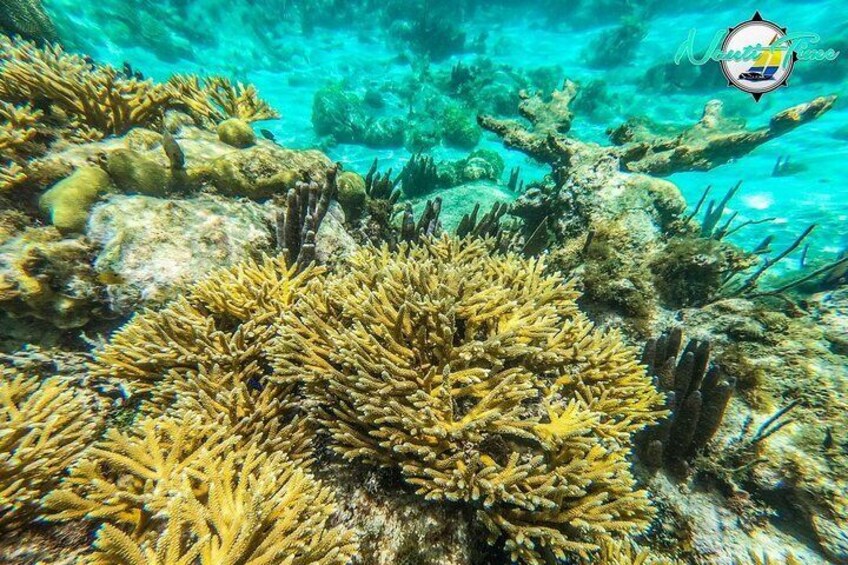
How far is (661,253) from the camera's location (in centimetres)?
429

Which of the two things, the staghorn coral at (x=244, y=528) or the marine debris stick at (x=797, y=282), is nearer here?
the staghorn coral at (x=244, y=528)

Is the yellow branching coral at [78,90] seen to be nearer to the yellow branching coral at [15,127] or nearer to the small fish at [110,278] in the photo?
the yellow branching coral at [15,127]

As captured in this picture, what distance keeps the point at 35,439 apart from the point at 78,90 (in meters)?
4.19

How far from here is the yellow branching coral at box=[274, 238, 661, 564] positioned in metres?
1.86

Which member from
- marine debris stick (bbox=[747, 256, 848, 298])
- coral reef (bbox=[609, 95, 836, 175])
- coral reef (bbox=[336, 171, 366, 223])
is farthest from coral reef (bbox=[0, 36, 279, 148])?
marine debris stick (bbox=[747, 256, 848, 298])

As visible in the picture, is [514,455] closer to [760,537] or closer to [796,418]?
[760,537]

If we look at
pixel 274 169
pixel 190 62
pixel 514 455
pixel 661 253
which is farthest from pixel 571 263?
pixel 190 62

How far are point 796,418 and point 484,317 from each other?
9.76ft

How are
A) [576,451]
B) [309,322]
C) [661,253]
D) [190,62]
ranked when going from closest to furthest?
1. [576,451]
2. [309,322]
3. [661,253]
4. [190,62]

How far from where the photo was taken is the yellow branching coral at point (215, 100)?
537 centimetres

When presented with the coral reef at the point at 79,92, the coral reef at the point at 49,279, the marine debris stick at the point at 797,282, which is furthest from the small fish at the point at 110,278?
the marine debris stick at the point at 797,282

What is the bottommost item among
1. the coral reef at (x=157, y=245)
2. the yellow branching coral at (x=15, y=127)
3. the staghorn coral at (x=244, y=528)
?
the staghorn coral at (x=244, y=528)

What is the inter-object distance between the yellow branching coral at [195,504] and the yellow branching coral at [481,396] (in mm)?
375

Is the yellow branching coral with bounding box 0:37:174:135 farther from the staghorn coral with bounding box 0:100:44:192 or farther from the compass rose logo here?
the compass rose logo
